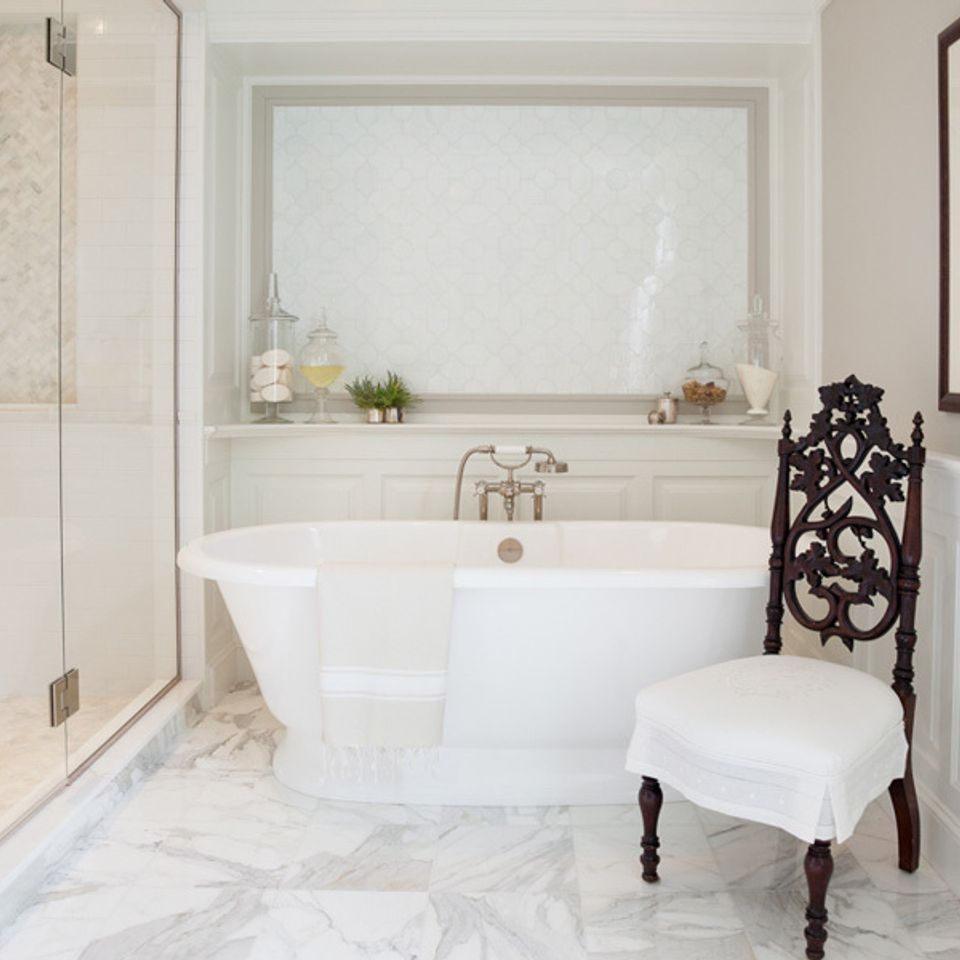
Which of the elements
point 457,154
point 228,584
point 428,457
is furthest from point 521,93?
point 228,584

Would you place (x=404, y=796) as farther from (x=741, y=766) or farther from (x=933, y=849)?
(x=933, y=849)

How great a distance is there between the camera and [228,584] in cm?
272

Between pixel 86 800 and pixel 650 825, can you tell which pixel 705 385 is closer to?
pixel 650 825

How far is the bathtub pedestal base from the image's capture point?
2797 millimetres

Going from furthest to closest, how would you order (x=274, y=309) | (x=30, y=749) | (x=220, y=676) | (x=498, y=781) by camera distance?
(x=274, y=309), (x=220, y=676), (x=498, y=781), (x=30, y=749)

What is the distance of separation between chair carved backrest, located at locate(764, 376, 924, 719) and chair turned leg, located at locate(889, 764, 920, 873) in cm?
17

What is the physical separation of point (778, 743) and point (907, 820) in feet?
1.88

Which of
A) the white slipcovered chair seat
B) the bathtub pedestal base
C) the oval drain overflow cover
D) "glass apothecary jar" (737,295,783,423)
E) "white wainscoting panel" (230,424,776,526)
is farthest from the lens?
"white wainscoting panel" (230,424,776,526)

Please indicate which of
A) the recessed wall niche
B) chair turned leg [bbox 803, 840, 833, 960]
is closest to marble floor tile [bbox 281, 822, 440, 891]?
chair turned leg [bbox 803, 840, 833, 960]

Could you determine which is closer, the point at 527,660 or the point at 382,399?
the point at 527,660

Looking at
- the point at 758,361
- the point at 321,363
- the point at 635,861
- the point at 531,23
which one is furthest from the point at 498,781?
the point at 531,23

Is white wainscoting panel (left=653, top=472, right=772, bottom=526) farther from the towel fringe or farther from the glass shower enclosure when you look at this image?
the glass shower enclosure

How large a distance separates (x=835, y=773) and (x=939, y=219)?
1375 mm

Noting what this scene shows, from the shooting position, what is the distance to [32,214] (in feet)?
7.72
